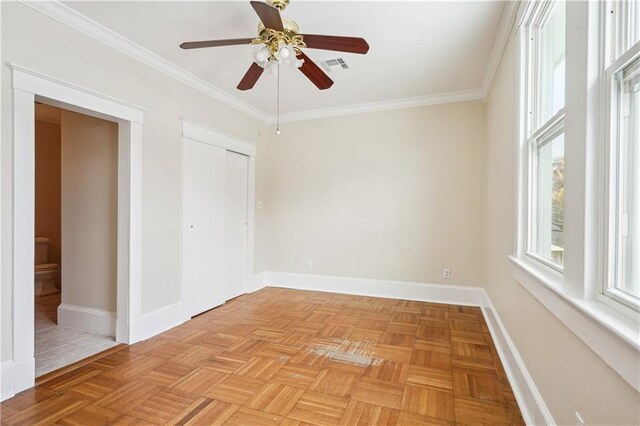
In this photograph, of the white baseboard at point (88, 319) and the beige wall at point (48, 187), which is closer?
the white baseboard at point (88, 319)

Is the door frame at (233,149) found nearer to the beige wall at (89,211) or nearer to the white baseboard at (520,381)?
the beige wall at (89,211)

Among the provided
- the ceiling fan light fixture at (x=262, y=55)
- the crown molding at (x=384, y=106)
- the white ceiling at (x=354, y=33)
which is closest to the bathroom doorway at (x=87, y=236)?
the white ceiling at (x=354, y=33)

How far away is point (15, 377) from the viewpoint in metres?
1.98

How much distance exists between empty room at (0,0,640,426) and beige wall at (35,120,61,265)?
0.10 feet

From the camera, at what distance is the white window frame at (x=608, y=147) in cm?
102

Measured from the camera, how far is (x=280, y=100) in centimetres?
410

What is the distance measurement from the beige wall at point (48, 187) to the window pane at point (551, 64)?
6.18m

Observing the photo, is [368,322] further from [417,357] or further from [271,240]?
[271,240]

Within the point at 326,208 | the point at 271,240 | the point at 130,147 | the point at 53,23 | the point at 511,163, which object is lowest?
the point at 271,240

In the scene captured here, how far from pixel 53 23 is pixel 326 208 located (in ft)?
11.0

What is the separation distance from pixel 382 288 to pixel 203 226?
8.13 feet

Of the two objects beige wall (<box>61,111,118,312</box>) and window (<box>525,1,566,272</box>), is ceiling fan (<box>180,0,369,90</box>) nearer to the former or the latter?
window (<box>525,1,566,272</box>)

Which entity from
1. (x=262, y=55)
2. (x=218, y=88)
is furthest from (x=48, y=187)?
(x=262, y=55)

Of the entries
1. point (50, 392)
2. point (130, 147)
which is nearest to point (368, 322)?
point (50, 392)
